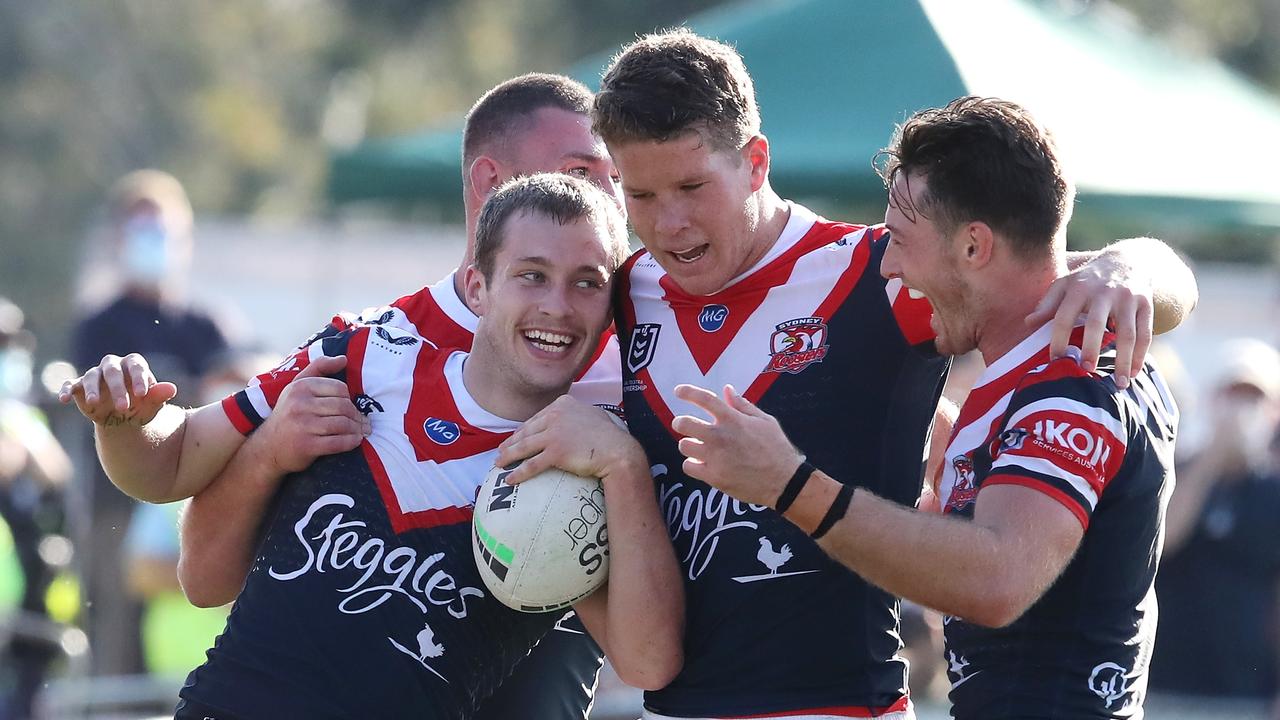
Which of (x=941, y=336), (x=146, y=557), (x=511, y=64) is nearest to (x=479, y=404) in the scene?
(x=941, y=336)

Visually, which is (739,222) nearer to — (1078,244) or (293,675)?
(293,675)

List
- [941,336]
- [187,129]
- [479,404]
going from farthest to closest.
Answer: [187,129] → [479,404] → [941,336]

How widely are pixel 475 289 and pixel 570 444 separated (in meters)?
0.74

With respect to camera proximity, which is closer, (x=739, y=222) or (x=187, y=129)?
(x=739, y=222)

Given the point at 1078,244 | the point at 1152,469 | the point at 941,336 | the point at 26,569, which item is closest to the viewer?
the point at 1152,469

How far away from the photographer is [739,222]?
4191 mm

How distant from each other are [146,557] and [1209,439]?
21.6 ft

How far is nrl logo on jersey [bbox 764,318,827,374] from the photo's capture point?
4.12 metres

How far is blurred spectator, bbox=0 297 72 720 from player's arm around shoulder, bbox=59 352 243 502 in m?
5.17

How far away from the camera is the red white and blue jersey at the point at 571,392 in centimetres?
455

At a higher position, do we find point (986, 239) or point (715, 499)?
point (986, 239)

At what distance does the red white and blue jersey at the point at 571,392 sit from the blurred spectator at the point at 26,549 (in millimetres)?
5242

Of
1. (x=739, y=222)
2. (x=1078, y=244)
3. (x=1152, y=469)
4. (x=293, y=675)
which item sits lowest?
(x=293, y=675)

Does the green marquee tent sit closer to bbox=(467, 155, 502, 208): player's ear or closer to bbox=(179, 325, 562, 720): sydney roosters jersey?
bbox=(467, 155, 502, 208): player's ear
